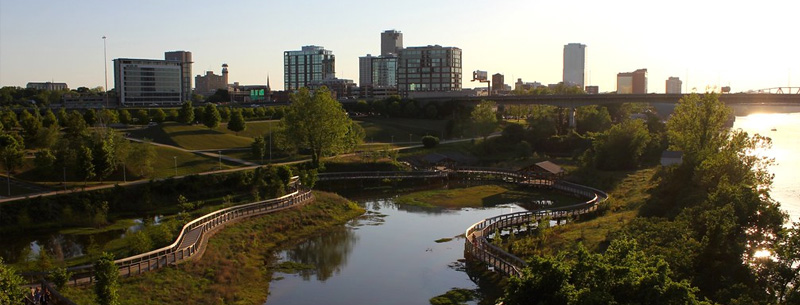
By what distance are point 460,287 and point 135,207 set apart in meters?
32.8

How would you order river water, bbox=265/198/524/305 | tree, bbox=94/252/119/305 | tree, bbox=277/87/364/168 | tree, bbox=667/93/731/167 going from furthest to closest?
tree, bbox=277/87/364/168 < tree, bbox=667/93/731/167 < river water, bbox=265/198/524/305 < tree, bbox=94/252/119/305

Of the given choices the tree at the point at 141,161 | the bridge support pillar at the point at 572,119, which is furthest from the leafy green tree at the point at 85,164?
the bridge support pillar at the point at 572,119

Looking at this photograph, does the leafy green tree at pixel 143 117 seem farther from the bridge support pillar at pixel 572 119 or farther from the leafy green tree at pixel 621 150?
the bridge support pillar at pixel 572 119

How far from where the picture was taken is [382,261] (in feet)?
150

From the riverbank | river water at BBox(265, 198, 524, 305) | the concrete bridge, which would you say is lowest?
river water at BBox(265, 198, 524, 305)

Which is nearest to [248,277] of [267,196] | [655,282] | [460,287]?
[460,287]

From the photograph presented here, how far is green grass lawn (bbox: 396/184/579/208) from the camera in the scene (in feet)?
227

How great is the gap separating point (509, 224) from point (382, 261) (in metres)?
13.5

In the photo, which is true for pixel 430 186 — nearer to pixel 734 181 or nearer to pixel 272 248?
pixel 272 248

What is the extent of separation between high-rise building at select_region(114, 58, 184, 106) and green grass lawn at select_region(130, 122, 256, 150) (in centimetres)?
6864

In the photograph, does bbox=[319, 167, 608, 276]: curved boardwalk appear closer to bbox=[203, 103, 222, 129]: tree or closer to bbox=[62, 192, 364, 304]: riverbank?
bbox=[62, 192, 364, 304]: riverbank

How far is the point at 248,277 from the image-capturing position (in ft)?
134

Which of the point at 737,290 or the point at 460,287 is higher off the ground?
the point at 737,290

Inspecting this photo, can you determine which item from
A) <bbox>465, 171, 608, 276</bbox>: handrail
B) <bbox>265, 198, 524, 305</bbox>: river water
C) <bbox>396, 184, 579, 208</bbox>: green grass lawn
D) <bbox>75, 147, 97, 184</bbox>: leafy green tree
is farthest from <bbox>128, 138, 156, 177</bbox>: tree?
<bbox>465, 171, 608, 276</bbox>: handrail
